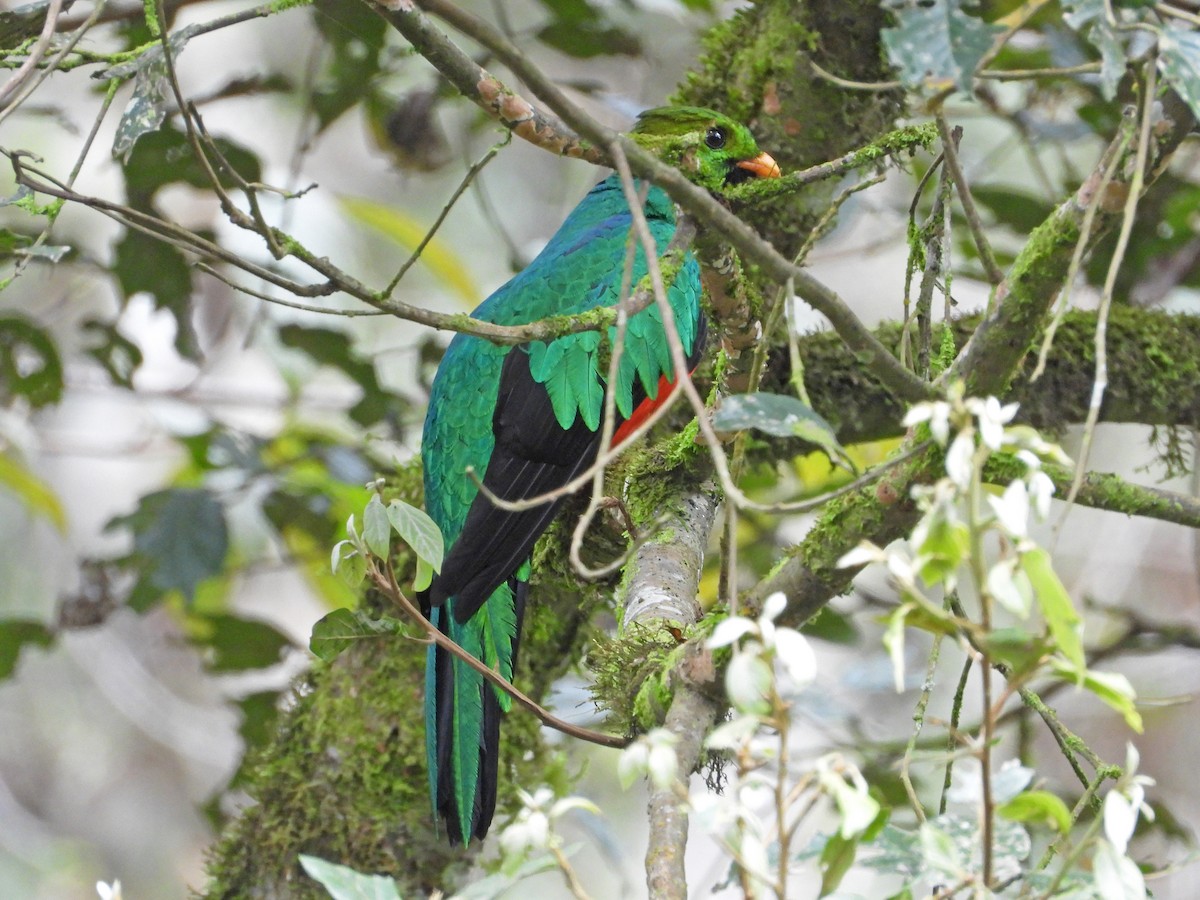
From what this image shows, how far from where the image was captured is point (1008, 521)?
41.4 inches

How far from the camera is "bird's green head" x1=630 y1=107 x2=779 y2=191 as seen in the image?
2.98 meters

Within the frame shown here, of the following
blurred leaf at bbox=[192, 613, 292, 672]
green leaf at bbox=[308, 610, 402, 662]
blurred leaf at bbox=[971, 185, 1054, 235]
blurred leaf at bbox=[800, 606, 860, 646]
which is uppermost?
blurred leaf at bbox=[971, 185, 1054, 235]

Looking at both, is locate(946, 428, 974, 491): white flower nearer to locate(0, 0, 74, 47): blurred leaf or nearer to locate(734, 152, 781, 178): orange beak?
locate(0, 0, 74, 47): blurred leaf

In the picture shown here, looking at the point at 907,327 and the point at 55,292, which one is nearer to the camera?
the point at 907,327

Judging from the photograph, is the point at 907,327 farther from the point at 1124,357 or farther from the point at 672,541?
the point at 1124,357

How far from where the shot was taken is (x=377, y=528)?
164 centimetres

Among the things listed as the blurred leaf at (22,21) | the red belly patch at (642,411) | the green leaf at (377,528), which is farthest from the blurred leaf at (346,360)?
the green leaf at (377,528)

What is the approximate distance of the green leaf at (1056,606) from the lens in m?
1.01

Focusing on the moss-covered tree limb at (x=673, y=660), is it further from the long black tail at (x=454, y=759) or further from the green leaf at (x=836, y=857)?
the long black tail at (x=454, y=759)

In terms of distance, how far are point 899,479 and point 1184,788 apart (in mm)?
6351

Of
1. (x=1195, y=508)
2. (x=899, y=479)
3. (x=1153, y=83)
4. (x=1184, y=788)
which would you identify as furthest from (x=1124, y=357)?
A: (x=1184, y=788)

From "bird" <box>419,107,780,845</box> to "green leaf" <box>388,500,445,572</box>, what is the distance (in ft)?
2.40

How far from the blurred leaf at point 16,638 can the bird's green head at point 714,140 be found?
2.19 metres

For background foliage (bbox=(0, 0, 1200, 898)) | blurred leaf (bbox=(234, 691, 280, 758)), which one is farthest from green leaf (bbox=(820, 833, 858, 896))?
blurred leaf (bbox=(234, 691, 280, 758))
